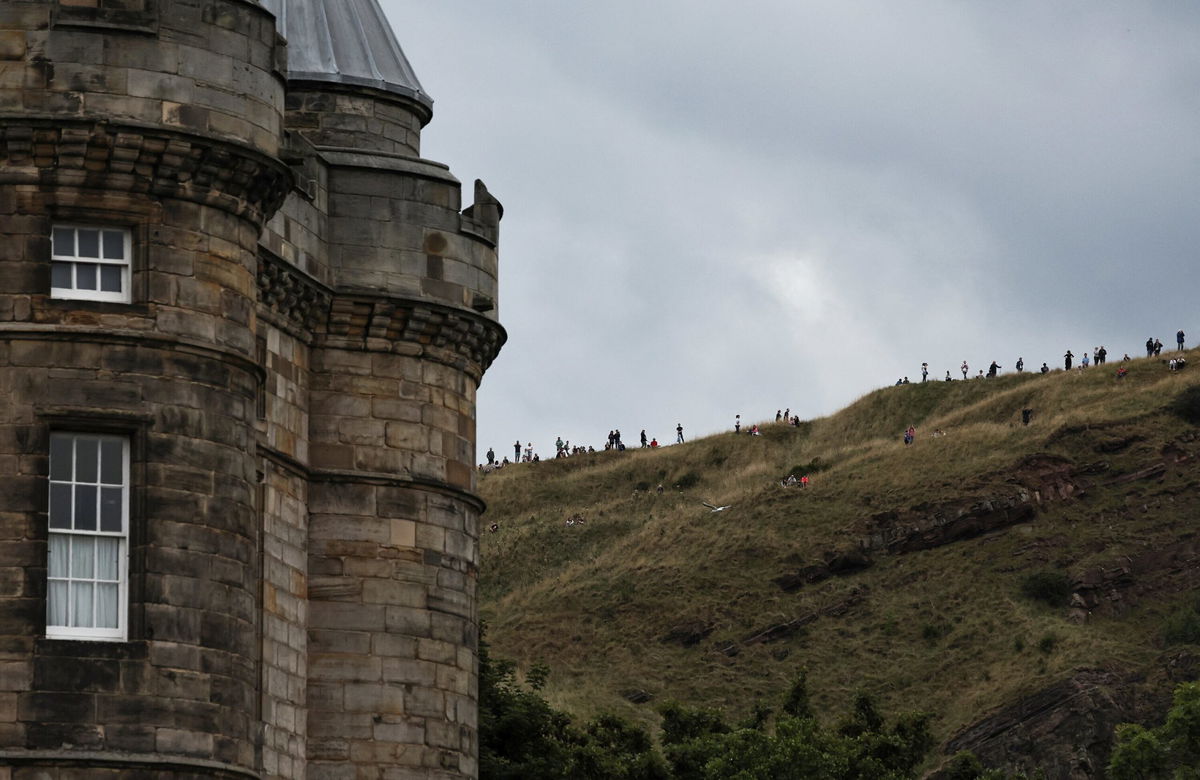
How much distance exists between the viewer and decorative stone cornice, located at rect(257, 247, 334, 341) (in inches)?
1065

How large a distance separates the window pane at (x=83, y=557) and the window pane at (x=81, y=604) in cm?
8

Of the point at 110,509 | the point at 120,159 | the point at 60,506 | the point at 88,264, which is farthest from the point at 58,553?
the point at 120,159

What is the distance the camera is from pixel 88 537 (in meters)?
22.7

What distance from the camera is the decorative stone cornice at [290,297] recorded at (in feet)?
88.7

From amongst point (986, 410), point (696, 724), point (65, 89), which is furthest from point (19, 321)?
point (986, 410)

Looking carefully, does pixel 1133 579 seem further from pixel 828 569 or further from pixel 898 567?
pixel 828 569

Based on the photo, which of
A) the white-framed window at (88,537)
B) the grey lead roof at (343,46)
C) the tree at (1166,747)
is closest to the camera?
the white-framed window at (88,537)

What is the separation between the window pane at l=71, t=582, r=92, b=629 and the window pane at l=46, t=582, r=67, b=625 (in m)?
0.07

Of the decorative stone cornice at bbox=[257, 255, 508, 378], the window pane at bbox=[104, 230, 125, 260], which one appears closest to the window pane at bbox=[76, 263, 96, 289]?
the window pane at bbox=[104, 230, 125, 260]

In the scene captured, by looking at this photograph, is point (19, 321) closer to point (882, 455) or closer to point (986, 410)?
point (882, 455)

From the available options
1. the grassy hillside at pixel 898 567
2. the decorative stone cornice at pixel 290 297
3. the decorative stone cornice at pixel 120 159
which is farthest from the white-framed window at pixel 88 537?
the grassy hillside at pixel 898 567

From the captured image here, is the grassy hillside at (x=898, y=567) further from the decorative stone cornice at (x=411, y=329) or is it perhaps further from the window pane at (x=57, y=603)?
the window pane at (x=57, y=603)

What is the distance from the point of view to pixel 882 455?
437 feet

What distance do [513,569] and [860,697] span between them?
200ft
